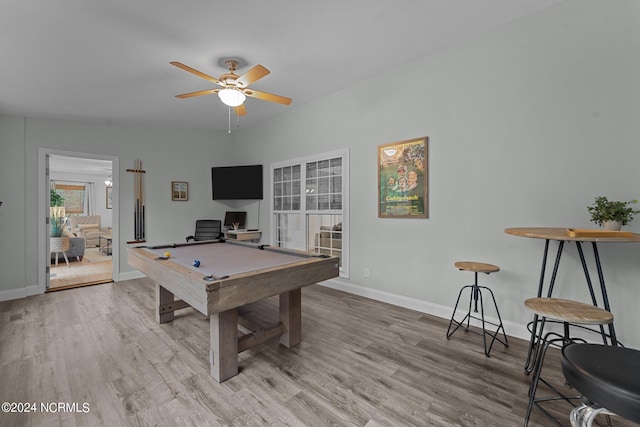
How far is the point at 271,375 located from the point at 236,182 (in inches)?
162

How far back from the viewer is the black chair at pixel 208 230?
538cm

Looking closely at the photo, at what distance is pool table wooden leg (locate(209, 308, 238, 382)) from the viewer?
1945 mm

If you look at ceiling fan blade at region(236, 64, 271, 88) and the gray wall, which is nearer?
the gray wall

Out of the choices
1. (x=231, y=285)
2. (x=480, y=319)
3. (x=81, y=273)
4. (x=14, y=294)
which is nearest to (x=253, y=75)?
(x=231, y=285)

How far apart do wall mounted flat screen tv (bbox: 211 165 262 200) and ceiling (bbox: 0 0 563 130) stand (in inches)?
73.9

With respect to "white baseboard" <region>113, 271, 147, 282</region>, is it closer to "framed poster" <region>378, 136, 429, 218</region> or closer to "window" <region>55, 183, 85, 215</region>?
"framed poster" <region>378, 136, 429, 218</region>

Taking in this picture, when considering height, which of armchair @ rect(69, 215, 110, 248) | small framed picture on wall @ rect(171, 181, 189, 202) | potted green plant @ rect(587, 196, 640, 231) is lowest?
armchair @ rect(69, 215, 110, 248)

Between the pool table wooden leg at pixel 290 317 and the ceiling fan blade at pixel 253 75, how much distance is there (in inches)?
77.4

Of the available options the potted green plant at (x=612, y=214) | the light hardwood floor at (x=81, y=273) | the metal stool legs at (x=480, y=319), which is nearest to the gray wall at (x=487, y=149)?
the metal stool legs at (x=480, y=319)

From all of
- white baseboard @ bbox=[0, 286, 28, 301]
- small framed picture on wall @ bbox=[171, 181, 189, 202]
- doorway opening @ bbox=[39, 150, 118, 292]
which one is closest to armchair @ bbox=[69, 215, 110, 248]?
doorway opening @ bbox=[39, 150, 118, 292]

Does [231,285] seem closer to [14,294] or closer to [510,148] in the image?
[510,148]

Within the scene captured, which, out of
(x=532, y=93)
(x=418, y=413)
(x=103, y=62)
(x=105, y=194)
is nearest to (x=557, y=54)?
(x=532, y=93)

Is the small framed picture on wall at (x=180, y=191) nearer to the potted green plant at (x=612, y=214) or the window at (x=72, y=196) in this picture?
the potted green plant at (x=612, y=214)

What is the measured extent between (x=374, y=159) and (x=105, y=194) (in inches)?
435
